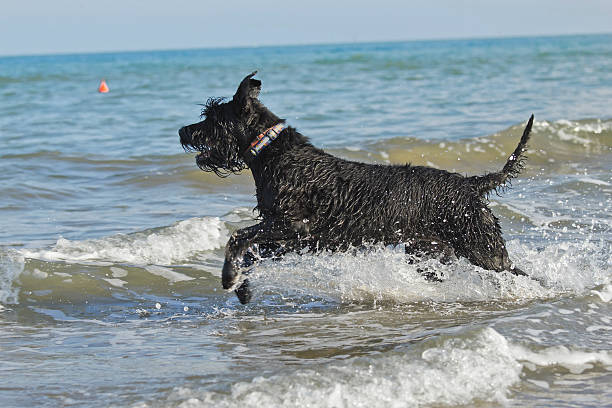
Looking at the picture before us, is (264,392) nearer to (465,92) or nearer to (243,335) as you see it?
(243,335)

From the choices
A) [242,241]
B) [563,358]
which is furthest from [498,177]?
[242,241]

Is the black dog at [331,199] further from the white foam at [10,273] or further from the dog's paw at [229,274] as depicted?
the white foam at [10,273]

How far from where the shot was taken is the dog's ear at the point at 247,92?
5730mm

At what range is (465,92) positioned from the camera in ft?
78.6

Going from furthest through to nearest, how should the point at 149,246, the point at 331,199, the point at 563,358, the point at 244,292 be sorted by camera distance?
the point at 149,246
the point at 244,292
the point at 331,199
the point at 563,358

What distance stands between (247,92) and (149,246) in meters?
2.85

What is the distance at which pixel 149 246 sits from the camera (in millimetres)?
8008

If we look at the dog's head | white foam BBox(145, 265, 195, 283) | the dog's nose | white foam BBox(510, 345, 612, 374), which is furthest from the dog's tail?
white foam BBox(145, 265, 195, 283)

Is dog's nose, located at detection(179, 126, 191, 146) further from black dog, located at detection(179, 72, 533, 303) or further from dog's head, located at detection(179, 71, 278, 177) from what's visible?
black dog, located at detection(179, 72, 533, 303)

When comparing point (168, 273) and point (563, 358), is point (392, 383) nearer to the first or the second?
point (563, 358)

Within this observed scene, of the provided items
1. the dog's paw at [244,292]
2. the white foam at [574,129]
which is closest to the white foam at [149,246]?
the dog's paw at [244,292]

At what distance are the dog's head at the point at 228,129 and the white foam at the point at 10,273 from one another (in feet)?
6.85

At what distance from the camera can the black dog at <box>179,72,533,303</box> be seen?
584 cm

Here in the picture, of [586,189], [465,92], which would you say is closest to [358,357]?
[586,189]
